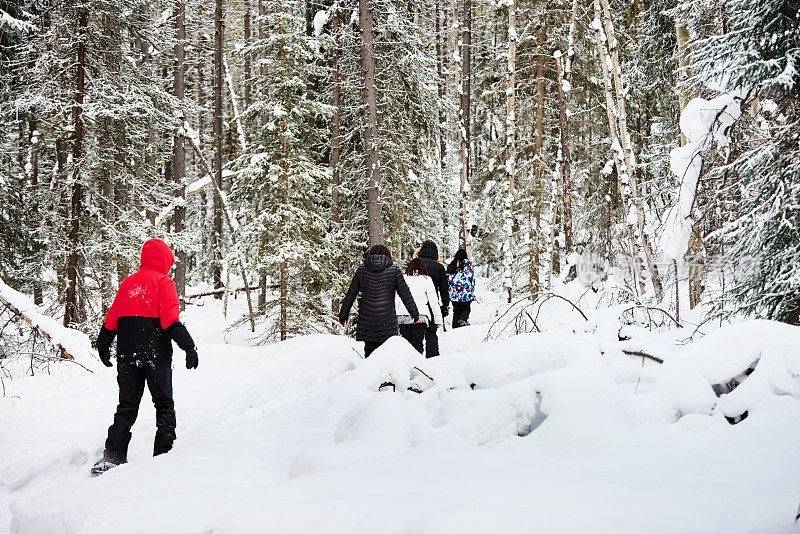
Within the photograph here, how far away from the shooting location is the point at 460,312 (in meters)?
12.9

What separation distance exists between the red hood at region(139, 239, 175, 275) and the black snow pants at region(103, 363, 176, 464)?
35.2 inches

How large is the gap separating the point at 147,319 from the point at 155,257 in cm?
57

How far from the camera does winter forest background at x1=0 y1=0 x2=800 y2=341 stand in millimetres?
5223

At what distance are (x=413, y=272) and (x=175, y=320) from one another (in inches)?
159

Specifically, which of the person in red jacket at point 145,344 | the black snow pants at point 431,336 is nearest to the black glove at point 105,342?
the person in red jacket at point 145,344

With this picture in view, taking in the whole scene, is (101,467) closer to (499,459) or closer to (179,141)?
(499,459)

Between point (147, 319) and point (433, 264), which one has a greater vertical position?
point (433, 264)

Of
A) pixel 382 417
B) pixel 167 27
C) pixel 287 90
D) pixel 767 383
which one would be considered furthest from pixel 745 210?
pixel 167 27

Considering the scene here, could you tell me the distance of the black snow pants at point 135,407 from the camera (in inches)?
189

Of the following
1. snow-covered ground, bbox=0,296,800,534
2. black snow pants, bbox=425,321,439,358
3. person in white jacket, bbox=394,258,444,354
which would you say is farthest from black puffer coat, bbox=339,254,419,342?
snow-covered ground, bbox=0,296,800,534

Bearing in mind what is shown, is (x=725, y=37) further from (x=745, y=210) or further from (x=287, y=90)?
(x=287, y=90)

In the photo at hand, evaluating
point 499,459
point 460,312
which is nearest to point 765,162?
point 499,459

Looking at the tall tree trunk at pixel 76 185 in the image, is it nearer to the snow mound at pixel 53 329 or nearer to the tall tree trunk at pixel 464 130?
the snow mound at pixel 53 329

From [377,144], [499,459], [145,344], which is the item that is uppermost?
[377,144]
